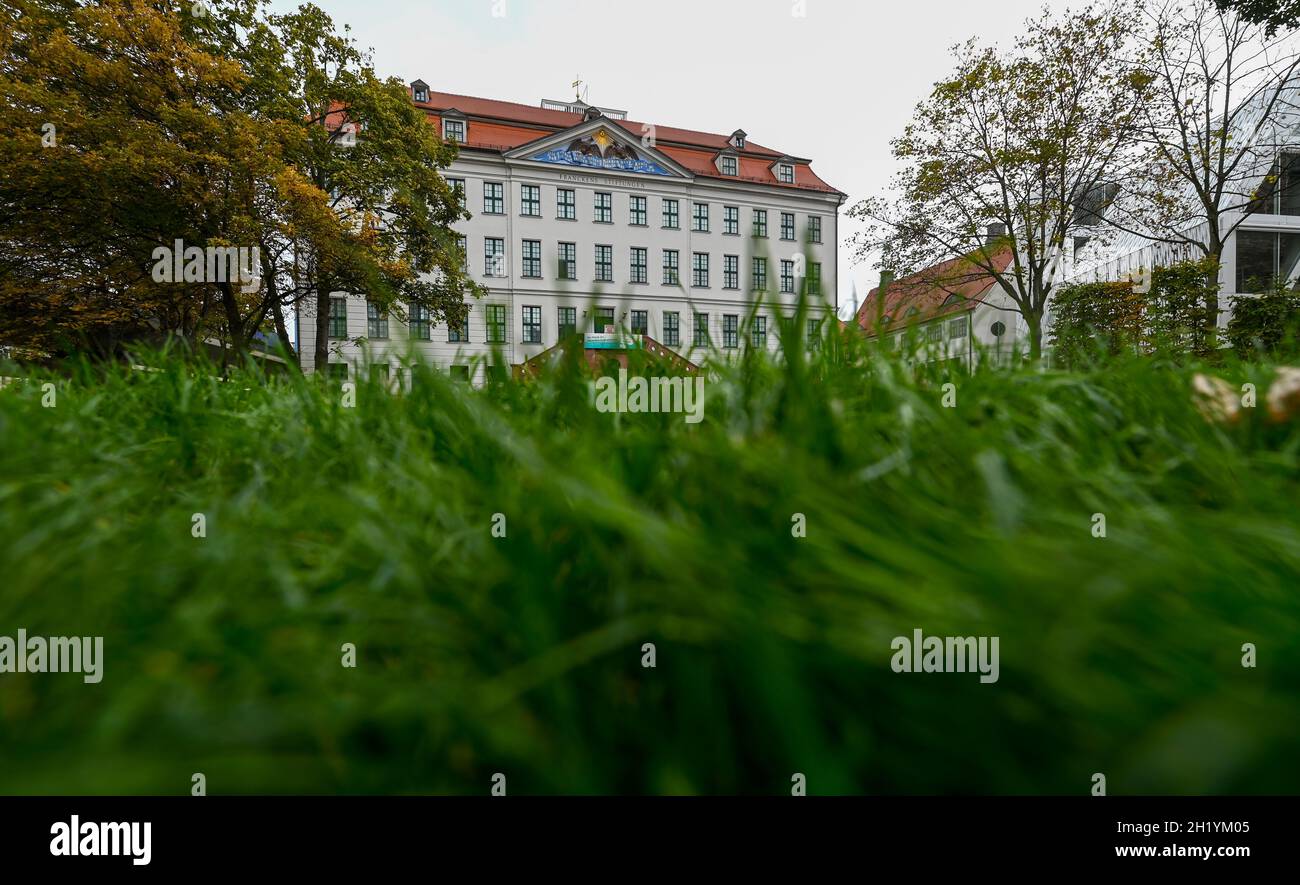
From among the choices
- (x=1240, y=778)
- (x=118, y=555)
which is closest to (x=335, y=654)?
(x=118, y=555)

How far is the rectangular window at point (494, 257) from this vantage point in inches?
1575

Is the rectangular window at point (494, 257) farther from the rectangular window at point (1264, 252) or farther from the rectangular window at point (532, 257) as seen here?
the rectangular window at point (1264, 252)

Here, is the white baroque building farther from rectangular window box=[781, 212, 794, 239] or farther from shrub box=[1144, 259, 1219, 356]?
shrub box=[1144, 259, 1219, 356]

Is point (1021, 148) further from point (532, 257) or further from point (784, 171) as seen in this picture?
point (784, 171)

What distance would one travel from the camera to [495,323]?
1.88 m

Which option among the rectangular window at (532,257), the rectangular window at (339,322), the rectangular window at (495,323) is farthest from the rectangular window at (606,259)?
the rectangular window at (495,323)

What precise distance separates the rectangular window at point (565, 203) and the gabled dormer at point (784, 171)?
1658 cm

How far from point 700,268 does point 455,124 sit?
739 inches

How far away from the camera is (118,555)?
925 millimetres

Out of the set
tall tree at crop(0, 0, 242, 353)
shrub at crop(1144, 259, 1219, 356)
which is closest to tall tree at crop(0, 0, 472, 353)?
tall tree at crop(0, 0, 242, 353)

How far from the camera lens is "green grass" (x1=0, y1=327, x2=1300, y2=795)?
589mm

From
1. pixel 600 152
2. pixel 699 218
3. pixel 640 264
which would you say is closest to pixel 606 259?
pixel 640 264

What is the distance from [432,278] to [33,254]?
10.2 metres
